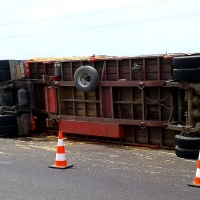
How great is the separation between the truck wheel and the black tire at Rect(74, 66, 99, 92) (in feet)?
7.67

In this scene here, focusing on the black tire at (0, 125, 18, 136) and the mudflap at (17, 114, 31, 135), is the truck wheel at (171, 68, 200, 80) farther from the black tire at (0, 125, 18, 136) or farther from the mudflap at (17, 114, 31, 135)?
the black tire at (0, 125, 18, 136)

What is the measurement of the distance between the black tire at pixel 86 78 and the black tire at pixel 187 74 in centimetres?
233

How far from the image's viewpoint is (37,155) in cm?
843

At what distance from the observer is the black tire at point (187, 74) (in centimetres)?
742

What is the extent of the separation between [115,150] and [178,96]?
185cm

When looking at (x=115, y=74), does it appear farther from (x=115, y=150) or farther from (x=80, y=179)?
(x=80, y=179)

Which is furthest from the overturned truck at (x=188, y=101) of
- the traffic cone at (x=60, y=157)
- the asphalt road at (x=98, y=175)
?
the traffic cone at (x=60, y=157)

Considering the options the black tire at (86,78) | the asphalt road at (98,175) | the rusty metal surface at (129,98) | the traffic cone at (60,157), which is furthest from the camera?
the black tire at (86,78)

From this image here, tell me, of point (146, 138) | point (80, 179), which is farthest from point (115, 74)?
point (80, 179)

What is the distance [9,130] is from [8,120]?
285 mm

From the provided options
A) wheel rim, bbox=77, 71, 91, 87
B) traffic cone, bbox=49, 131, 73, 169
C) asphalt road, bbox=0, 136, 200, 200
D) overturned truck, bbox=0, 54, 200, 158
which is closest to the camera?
asphalt road, bbox=0, 136, 200, 200

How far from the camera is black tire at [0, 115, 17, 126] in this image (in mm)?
10922

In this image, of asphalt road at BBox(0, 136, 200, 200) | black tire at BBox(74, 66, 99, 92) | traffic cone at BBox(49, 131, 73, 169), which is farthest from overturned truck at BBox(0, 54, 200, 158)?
traffic cone at BBox(49, 131, 73, 169)

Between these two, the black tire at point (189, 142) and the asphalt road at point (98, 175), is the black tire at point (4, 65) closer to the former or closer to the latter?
the asphalt road at point (98, 175)
